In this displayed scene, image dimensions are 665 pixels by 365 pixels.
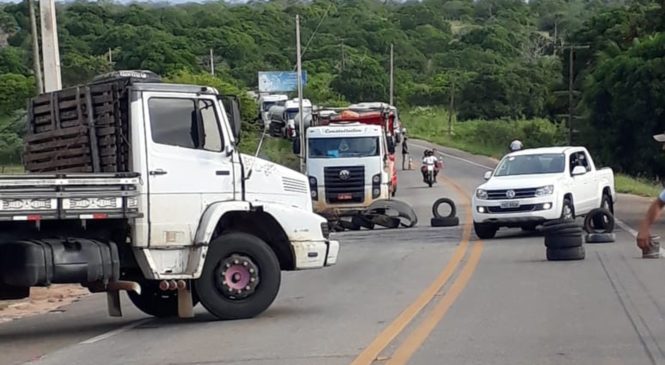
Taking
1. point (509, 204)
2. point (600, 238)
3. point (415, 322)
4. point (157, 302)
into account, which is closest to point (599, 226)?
point (600, 238)

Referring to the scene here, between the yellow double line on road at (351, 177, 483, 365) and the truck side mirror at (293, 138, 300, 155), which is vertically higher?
the truck side mirror at (293, 138, 300, 155)

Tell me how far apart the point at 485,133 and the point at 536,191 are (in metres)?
62.4

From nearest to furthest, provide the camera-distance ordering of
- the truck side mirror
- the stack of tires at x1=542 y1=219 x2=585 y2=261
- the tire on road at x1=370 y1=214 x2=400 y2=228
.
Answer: the stack of tires at x1=542 y1=219 x2=585 y2=261 → the tire on road at x1=370 y1=214 x2=400 y2=228 → the truck side mirror

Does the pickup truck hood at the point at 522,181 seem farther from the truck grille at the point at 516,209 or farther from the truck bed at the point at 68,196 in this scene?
the truck bed at the point at 68,196

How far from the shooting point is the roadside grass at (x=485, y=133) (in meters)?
78.6

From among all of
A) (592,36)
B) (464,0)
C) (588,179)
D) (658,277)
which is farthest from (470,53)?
(658,277)

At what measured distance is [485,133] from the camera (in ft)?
282

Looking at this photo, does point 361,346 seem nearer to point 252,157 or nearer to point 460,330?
point 460,330

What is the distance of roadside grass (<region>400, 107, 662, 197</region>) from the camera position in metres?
78.6

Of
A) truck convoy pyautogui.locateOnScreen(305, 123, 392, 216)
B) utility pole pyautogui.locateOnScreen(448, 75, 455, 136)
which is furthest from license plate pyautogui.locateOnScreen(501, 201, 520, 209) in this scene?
utility pole pyautogui.locateOnScreen(448, 75, 455, 136)

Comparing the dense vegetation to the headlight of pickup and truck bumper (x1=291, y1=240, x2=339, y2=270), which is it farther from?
truck bumper (x1=291, y1=240, x2=339, y2=270)

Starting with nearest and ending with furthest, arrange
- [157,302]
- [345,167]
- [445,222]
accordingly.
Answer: [157,302] → [445,222] → [345,167]

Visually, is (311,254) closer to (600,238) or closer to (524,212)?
(600,238)

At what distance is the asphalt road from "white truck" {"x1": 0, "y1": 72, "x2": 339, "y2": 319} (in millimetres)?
588
